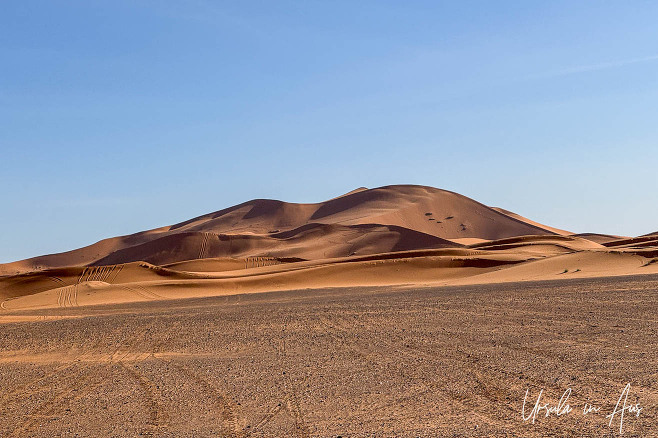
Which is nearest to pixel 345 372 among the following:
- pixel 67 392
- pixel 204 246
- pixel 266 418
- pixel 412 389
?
pixel 412 389

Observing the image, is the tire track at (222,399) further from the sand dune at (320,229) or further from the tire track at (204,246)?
the tire track at (204,246)

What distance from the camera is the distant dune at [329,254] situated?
3822cm

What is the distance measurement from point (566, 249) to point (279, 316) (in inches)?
1465

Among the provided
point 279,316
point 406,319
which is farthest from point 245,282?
point 406,319

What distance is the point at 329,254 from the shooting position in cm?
6775

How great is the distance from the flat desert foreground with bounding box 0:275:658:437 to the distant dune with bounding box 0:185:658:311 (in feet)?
55.8

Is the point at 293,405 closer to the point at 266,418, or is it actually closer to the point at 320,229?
the point at 266,418

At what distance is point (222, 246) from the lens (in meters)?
82.8

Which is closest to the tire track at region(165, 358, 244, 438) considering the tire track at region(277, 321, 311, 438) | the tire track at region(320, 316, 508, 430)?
the tire track at region(277, 321, 311, 438)

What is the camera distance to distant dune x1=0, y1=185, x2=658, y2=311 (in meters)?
38.2

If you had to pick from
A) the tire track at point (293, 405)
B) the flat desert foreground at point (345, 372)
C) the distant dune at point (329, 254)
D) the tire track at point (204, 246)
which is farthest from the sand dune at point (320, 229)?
the tire track at point (293, 405)

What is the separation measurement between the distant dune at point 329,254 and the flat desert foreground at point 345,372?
17.0 metres

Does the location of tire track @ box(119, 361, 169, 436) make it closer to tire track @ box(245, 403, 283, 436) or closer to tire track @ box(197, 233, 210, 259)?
tire track @ box(245, 403, 283, 436)

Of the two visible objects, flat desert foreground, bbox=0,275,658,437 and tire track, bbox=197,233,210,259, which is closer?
flat desert foreground, bbox=0,275,658,437
